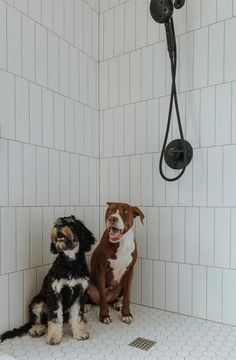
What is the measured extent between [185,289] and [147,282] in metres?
0.22

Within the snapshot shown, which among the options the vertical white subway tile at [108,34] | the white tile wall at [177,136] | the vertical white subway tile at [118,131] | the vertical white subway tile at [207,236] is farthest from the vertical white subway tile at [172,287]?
the vertical white subway tile at [108,34]

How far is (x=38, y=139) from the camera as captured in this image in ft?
5.09

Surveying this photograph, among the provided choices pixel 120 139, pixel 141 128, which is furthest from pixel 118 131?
pixel 141 128

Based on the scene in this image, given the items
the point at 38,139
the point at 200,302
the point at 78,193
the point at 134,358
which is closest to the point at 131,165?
the point at 78,193

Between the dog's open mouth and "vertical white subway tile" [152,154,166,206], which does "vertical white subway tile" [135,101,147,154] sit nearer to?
"vertical white subway tile" [152,154,166,206]

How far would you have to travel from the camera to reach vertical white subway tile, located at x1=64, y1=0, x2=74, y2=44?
174 cm

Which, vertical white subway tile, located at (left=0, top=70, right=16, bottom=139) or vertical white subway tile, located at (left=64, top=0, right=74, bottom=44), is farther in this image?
vertical white subway tile, located at (left=64, top=0, right=74, bottom=44)

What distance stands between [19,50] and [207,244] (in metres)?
1.25

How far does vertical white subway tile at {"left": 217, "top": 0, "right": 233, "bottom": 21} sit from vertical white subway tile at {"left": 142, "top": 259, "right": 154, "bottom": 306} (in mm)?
1258

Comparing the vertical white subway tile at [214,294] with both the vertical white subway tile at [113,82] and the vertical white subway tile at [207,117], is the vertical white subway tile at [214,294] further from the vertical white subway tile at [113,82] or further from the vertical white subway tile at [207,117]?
the vertical white subway tile at [113,82]

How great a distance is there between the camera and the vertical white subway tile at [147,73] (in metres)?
1.75

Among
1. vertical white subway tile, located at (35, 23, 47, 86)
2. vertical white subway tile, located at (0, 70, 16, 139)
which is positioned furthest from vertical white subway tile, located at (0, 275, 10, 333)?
vertical white subway tile, located at (35, 23, 47, 86)

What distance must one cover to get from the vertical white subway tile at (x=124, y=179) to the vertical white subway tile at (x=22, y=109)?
586mm

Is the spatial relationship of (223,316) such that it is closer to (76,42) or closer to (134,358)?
(134,358)
